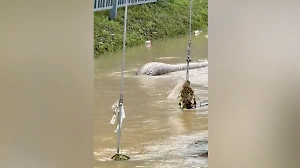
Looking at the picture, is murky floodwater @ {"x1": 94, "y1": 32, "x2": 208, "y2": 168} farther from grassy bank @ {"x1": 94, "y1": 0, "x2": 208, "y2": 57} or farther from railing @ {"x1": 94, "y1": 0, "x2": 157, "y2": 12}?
railing @ {"x1": 94, "y1": 0, "x2": 157, "y2": 12}

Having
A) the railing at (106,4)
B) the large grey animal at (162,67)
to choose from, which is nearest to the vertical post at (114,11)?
the railing at (106,4)

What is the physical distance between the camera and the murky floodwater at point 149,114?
108 inches

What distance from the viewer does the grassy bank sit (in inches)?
109

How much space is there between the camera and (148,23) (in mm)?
2906

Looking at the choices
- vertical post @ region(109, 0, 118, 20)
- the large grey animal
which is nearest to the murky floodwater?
the large grey animal

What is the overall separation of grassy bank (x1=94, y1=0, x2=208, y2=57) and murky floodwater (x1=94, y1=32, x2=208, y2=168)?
0.06 metres

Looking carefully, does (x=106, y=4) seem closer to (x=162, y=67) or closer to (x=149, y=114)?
(x=162, y=67)

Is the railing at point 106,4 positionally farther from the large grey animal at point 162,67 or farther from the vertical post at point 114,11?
the large grey animal at point 162,67
